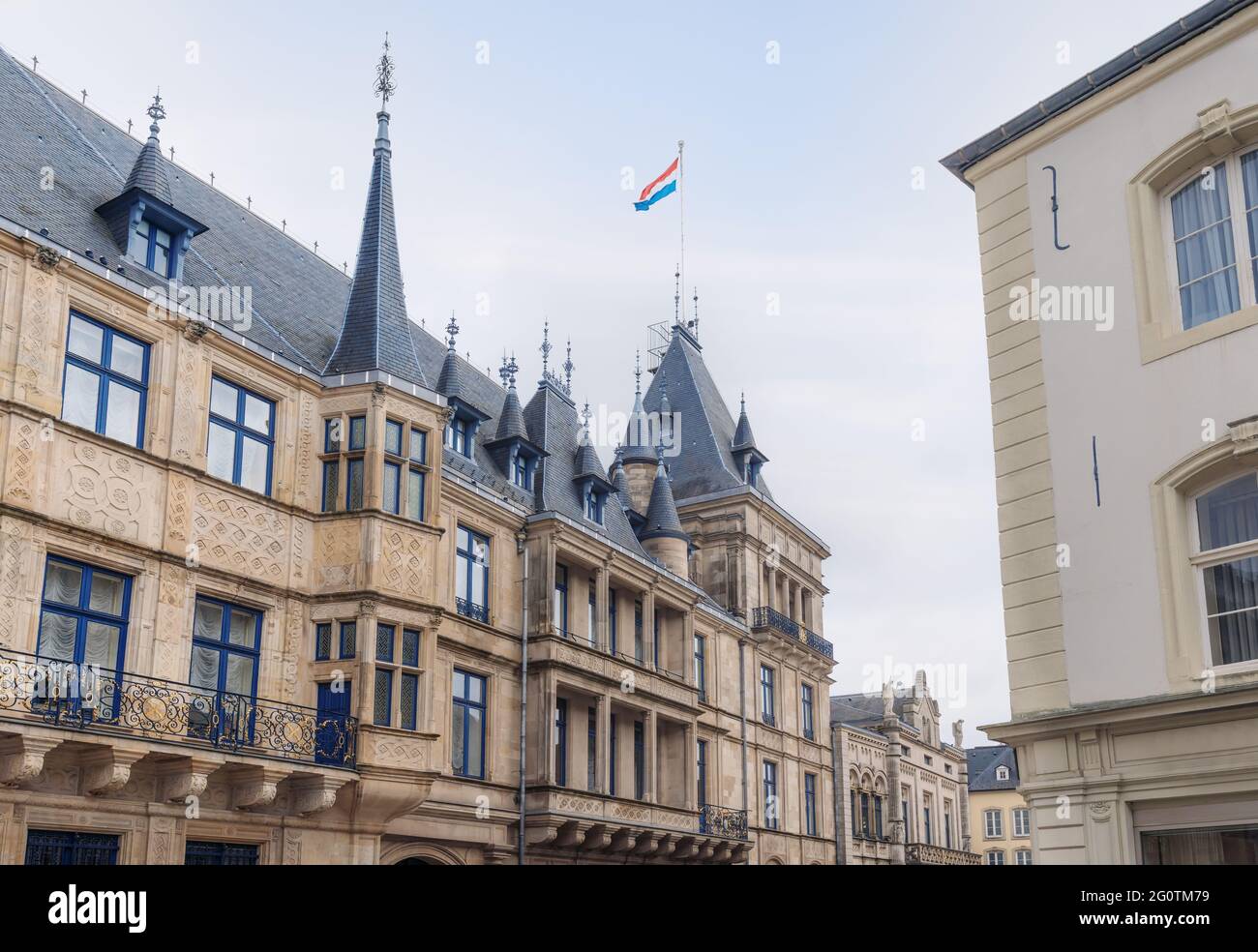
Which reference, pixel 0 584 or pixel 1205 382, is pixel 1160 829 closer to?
pixel 1205 382

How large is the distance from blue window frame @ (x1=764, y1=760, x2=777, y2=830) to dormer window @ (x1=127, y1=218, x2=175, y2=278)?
25.8 metres

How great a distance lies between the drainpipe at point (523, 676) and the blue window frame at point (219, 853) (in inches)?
304

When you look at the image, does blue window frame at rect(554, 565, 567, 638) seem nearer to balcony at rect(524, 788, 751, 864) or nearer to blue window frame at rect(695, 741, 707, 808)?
balcony at rect(524, 788, 751, 864)

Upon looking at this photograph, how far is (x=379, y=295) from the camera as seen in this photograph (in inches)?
936

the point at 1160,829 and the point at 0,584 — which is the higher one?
the point at 0,584

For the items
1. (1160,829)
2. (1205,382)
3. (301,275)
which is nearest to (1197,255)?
(1205,382)

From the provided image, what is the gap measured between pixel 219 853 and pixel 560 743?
10.9m

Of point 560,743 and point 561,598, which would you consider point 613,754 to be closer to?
point 560,743

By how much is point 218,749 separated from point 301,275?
1219 centimetres

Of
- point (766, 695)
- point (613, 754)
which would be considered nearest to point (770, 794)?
point (766, 695)

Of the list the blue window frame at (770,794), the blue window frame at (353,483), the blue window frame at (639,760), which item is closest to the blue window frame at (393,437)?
the blue window frame at (353,483)

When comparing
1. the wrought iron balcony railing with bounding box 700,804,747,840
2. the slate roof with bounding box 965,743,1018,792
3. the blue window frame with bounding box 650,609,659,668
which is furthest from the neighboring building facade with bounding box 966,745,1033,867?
the blue window frame with bounding box 650,609,659,668
